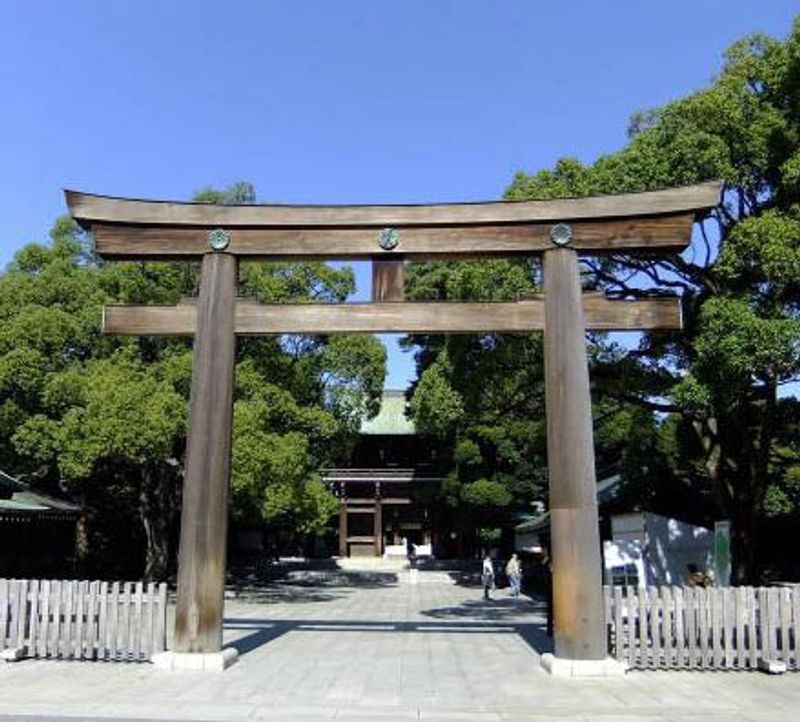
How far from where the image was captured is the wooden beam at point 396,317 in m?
12.5

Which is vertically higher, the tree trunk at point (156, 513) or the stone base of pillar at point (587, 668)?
the tree trunk at point (156, 513)

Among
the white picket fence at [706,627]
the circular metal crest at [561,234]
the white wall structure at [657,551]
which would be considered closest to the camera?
the white picket fence at [706,627]

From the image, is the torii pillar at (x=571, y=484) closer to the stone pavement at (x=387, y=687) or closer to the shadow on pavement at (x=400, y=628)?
the stone pavement at (x=387, y=687)

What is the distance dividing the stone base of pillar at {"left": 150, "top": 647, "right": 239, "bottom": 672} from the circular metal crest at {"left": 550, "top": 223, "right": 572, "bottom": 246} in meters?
7.44

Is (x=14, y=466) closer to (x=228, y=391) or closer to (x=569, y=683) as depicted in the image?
(x=228, y=391)

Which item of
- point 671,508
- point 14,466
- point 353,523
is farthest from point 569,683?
point 353,523

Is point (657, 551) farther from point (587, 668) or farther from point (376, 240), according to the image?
point (376, 240)

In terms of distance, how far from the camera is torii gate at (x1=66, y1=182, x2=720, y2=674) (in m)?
11.8

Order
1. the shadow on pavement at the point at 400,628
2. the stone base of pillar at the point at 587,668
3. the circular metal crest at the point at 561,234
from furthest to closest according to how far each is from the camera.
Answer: the shadow on pavement at the point at 400,628 < the circular metal crest at the point at 561,234 < the stone base of pillar at the point at 587,668

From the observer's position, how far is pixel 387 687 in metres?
10.2

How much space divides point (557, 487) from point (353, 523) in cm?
4250

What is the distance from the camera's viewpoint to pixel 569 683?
10.5m

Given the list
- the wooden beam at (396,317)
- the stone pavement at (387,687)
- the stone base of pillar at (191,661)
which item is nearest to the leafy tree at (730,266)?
the wooden beam at (396,317)

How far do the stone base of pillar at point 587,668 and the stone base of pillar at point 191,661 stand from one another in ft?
14.4
